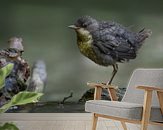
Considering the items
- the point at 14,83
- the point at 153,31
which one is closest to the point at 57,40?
the point at 14,83

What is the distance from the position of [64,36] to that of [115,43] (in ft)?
2.63

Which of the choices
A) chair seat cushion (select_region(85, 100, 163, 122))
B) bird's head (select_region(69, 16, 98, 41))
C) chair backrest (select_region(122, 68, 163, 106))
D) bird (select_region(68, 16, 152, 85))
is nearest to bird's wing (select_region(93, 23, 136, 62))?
bird (select_region(68, 16, 152, 85))

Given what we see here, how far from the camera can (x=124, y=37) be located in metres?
4.46

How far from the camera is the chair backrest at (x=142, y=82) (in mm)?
2744

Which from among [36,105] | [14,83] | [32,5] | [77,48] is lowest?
[36,105]

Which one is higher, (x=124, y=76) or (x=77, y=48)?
(x=77, y=48)

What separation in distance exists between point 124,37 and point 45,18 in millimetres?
1273

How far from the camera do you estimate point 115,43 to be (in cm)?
439

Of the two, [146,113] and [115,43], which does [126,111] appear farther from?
[115,43]

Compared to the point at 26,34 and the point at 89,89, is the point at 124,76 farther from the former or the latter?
the point at 26,34

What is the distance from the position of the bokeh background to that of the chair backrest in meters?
1.39

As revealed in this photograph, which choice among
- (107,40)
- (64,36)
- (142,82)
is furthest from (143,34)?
(142,82)

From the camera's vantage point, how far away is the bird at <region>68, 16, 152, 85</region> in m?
4.36

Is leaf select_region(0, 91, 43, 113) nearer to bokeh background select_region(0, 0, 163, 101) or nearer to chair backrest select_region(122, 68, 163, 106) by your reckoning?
chair backrest select_region(122, 68, 163, 106)
